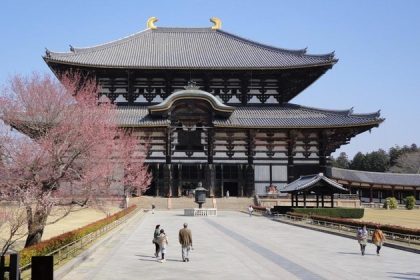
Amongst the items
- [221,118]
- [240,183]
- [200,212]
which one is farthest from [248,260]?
[221,118]

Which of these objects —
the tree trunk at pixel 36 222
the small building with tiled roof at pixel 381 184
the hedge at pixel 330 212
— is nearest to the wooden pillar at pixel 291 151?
the small building with tiled roof at pixel 381 184

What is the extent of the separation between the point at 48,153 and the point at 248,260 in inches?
369

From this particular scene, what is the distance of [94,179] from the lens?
21.0m

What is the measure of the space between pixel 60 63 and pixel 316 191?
36331 mm

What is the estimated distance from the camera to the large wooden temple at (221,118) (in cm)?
5766

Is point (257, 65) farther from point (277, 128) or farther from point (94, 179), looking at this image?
point (94, 179)

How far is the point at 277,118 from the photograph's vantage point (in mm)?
59156

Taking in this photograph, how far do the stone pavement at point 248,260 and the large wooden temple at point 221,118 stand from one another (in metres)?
30.8

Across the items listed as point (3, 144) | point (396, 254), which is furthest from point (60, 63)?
point (396, 254)

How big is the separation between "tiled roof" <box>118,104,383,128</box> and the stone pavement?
30436 mm

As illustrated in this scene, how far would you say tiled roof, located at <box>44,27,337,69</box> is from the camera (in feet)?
200

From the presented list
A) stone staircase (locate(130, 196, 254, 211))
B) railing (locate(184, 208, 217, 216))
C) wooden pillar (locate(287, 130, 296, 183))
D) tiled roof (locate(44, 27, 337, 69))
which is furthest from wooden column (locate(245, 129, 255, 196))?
railing (locate(184, 208, 217, 216))

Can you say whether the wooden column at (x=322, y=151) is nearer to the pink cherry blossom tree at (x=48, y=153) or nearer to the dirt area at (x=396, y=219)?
the dirt area at (x=396, y=219)

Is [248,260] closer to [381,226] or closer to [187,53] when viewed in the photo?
[381,226]
